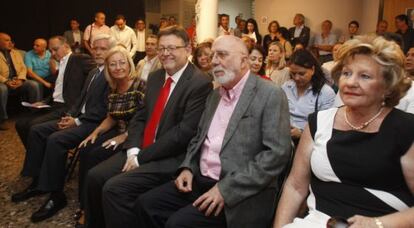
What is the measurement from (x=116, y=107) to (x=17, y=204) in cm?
116

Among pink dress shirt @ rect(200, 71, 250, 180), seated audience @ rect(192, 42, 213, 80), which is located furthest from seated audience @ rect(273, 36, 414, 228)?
seated audience @ rect(192, 42, 213, 80)

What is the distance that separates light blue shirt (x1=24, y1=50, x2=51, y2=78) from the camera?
610 centimetres

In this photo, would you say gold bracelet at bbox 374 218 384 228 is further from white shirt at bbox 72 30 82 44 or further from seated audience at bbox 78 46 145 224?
white shirt at bbox 72 30 82 44

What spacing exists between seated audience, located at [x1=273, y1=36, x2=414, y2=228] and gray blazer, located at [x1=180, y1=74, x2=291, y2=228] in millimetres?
268

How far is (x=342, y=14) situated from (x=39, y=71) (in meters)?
6.16

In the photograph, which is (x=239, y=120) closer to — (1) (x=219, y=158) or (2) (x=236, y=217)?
(1) (x=219, y=158)

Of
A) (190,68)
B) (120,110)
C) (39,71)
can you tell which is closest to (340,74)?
(190,68)

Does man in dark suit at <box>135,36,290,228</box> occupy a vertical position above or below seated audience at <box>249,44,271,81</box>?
below

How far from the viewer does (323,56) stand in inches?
292

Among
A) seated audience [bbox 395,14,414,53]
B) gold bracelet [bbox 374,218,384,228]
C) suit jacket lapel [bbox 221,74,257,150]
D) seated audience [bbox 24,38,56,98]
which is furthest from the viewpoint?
seated audience [bbox 395,14,414,53]

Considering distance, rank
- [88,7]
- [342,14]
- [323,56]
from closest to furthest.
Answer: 1. [323,56]
2. [342,14]
3. [88,7]

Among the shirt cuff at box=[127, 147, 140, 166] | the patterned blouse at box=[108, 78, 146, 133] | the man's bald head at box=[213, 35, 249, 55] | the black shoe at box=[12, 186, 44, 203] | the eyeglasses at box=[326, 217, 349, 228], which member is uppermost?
the man's bald head at box=[213, 35, 249, 55]

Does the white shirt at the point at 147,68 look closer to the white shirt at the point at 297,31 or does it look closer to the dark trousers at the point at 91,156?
the dark trousers at the point at 91,156

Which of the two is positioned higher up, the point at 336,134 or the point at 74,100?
the point at 336,134
